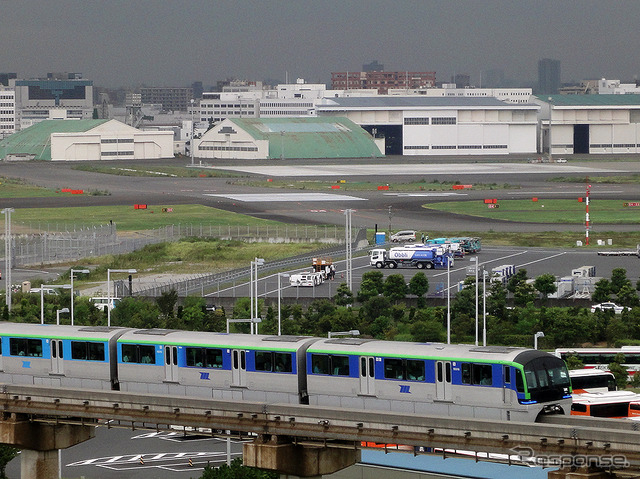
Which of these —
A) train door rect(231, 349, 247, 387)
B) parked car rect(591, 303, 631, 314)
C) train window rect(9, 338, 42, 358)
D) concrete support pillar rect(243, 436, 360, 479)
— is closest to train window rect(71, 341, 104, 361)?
train window rect(9, 338, 42, 358)

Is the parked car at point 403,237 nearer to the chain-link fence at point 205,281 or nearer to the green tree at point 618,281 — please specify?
the chain-link fence at point 205,281

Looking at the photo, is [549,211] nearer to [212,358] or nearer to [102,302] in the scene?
[102,302]

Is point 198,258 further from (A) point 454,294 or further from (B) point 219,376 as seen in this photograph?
(B) point 219,376

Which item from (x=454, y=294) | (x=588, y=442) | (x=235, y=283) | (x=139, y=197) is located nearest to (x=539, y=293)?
(x=454, y=294)

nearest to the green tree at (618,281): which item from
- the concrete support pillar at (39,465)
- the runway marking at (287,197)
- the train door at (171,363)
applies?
the train door at (171,363)

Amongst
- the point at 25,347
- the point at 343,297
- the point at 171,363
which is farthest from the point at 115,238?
the point at 171,363

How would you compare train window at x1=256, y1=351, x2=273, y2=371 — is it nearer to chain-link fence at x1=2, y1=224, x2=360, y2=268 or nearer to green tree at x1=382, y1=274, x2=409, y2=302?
green tree at x1=382, y1=274, x2=409, y2=302
